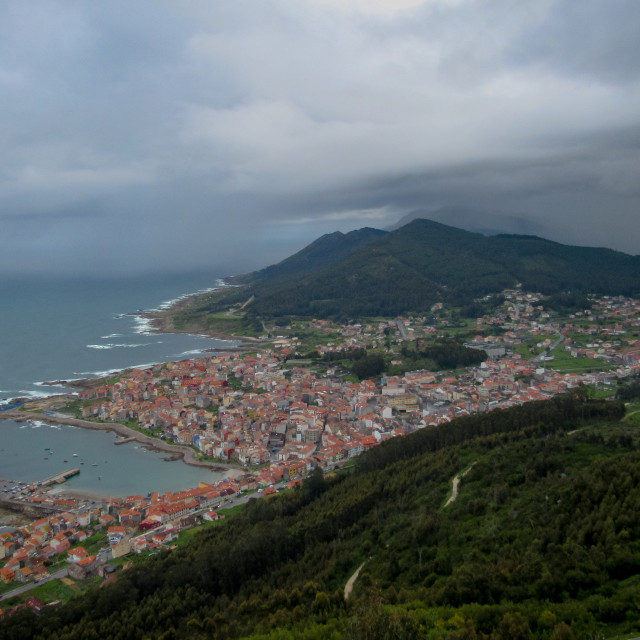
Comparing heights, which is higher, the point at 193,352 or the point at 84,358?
the point at 84,358

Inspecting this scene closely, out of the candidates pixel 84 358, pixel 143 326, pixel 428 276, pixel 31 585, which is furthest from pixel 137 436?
pixel 428 276

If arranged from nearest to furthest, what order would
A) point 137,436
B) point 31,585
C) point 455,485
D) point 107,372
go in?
1. point 455,485
2. point 31,585
3. point 137,436
4. point 107,372

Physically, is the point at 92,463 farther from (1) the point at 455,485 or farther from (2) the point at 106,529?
(1) the point at 455,485

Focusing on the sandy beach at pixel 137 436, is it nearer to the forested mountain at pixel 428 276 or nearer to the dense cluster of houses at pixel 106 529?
the dense cluster of houses at pixel 106 529

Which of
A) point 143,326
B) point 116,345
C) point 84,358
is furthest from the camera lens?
point 143,326

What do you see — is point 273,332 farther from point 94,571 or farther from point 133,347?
point 94,571

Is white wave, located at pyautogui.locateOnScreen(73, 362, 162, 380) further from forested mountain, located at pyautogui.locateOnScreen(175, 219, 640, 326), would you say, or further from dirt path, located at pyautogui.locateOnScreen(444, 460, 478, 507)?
dirt path, located at pyautogui.locateOnScreen(444, 460, 478, 507)
